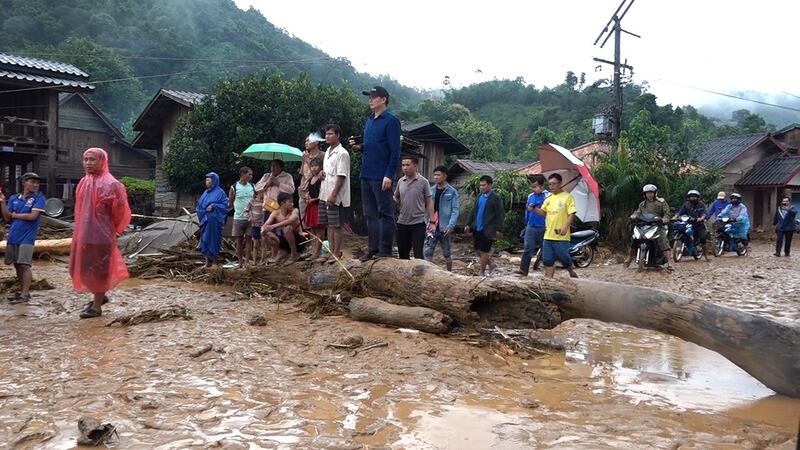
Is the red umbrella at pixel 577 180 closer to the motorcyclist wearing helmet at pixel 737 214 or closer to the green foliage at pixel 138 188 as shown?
the motorcyclist wearing helmet at pixel 737 214

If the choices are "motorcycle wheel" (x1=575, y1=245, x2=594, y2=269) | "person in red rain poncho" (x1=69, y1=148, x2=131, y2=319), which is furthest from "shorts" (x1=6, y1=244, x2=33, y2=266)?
"motorcycle wheel" (x1=575, y1=245, x2=594, y2=269)

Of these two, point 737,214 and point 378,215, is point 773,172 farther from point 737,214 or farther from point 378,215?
point 378,215

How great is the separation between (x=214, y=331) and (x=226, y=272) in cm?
276

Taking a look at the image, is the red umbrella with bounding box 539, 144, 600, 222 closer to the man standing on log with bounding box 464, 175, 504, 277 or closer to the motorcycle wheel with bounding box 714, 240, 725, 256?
the man standing on log with bounding box 464, 175, 504, 277

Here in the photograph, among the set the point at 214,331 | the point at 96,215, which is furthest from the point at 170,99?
the point at 214,331

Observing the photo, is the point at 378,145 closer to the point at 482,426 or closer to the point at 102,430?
the point at 482,426

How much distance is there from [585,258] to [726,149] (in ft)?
70.2

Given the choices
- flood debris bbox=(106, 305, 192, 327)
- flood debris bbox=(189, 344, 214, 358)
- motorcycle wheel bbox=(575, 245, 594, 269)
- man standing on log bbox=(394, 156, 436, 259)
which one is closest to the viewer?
flood debris bbox=(189, 344, 214, 358)

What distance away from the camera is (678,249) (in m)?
12.9

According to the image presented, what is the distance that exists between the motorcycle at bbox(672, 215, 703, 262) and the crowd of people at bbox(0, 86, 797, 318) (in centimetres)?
520

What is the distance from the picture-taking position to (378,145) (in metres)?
6.04

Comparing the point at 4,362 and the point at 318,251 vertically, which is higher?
the point at 318,251

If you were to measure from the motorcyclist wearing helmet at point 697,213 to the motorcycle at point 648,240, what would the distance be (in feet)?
7.82

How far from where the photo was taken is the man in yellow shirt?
741cm
